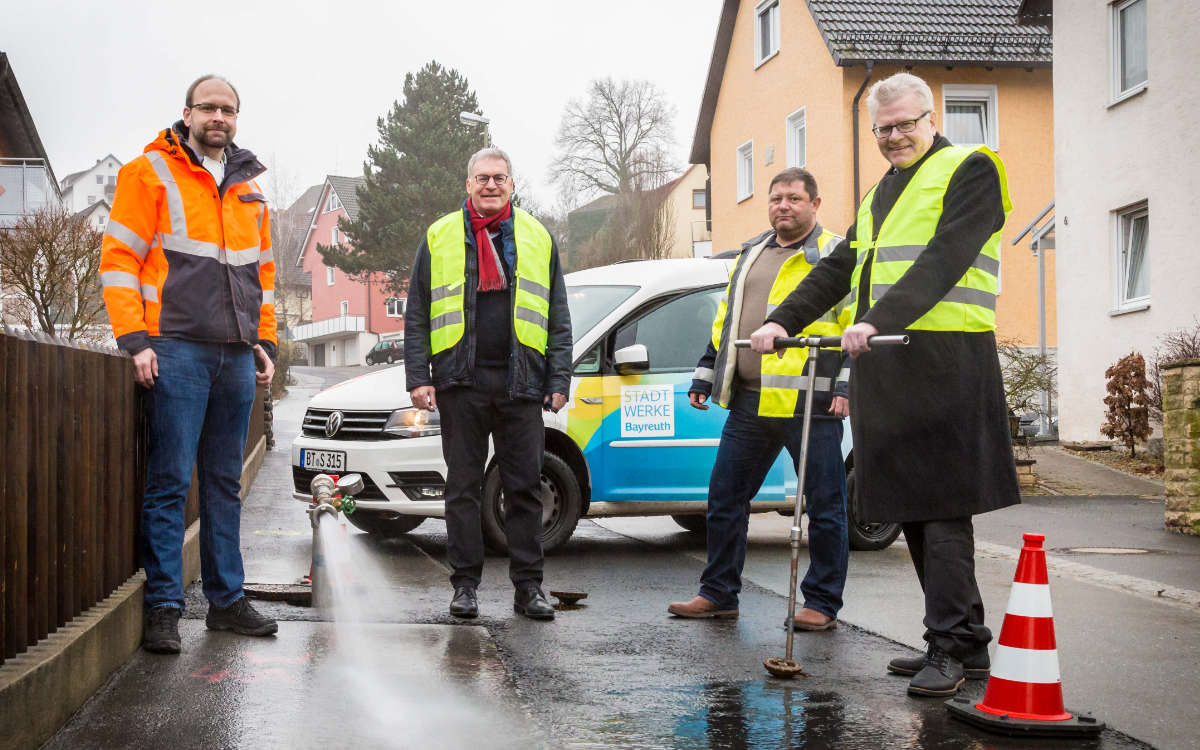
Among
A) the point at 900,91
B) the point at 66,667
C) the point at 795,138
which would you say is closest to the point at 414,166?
the point at 795,138

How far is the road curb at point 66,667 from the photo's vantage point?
3.49m

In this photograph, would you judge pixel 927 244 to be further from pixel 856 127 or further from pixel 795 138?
pixel 795 138

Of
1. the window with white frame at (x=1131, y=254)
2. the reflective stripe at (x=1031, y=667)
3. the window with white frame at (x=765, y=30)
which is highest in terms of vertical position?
the window with white frame at (x=765, y=30)

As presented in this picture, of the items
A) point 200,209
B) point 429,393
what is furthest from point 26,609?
point 429,393

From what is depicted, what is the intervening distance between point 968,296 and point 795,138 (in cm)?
2347

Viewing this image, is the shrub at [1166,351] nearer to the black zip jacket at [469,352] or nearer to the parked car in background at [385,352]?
the black zip jacket at [469,352]

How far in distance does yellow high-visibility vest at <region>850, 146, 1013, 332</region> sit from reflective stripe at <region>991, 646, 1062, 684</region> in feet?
3.84

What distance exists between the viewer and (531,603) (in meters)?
6.05

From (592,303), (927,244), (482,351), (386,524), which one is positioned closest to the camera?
(927,244)

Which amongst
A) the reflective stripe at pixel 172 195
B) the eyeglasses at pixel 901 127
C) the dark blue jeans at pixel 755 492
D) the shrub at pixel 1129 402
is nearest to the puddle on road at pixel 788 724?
the dark blue jeans at pixel 755 492

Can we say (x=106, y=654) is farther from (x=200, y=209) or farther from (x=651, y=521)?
(x=651, y=521)

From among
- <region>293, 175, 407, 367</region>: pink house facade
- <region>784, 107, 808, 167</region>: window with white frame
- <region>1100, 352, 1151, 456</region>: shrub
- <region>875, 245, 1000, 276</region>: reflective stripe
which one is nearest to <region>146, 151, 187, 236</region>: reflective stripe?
<region>875, 245, 1000, 276</region>: reflective stripe

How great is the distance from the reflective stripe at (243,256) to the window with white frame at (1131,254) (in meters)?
14.5

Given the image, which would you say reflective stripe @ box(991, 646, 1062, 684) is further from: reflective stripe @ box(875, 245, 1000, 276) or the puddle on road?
reflective stripe @ box(875, 245, 1000, 276)
